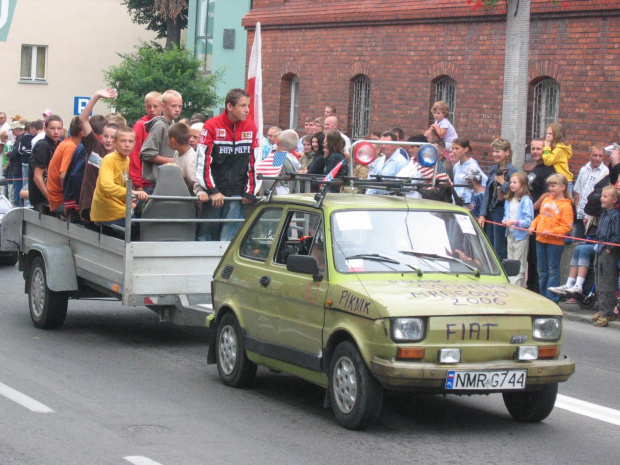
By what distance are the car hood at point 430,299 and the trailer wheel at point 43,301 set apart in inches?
184

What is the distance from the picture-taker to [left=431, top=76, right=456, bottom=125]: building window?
2356 cm

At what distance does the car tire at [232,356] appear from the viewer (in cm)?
887

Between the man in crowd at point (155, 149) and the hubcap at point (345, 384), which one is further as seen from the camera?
the man in crowd at point (155, 149)

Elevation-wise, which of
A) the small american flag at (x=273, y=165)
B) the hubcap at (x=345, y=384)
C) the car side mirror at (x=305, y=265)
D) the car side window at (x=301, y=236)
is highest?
the small american flag at (x=273, y=165)

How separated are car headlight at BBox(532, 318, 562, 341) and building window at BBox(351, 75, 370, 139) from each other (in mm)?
18802

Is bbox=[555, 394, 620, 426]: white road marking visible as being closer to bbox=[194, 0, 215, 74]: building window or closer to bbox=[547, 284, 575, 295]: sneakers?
bbox=[547, 284, 575, 295]: sneakers

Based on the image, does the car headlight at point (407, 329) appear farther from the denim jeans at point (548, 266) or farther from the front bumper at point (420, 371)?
the denim jeans at point (548, 266)

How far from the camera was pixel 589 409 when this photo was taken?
8.70 m

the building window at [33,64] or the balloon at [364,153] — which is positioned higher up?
the building window at [33,64]

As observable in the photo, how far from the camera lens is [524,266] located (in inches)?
619

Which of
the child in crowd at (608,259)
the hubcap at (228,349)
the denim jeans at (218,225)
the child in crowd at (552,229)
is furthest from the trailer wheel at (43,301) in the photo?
the child in crowd at (552,229)

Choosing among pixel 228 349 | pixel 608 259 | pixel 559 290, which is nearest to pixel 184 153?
pixel 228 349

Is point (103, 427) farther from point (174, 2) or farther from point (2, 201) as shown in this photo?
point (174, 2)

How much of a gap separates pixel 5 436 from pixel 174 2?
40.2 m
